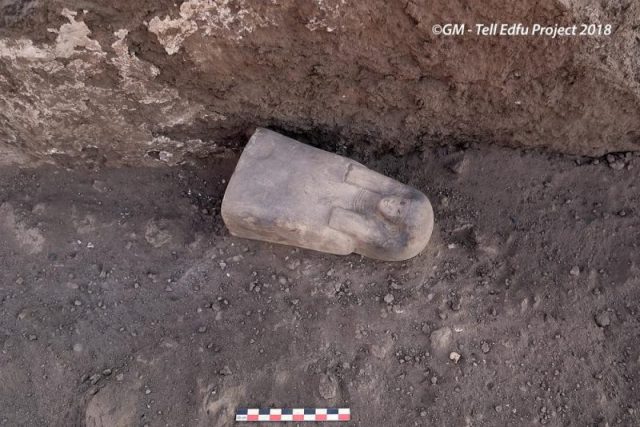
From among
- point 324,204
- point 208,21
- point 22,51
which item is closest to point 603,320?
point 324,204

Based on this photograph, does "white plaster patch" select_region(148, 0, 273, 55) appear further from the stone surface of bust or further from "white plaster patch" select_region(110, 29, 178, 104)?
the stone surface of bust

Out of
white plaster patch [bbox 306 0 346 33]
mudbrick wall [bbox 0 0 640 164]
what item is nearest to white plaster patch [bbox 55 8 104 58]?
mudbrick wall [bbox 0 0 640 164]

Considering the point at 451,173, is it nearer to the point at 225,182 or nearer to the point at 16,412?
the point at 225,182

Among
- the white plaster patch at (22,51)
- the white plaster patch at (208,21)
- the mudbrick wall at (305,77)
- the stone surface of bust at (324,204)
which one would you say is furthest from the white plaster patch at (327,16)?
the white plaster patch at (22,51)

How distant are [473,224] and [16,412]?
2.80 m

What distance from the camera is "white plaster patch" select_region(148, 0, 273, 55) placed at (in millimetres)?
2641

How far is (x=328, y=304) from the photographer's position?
128 inches

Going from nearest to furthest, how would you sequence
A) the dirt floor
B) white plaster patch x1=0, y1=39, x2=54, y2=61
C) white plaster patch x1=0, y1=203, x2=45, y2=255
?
white plaster patch x1=0, y1=39, x2=54, y2=61 → the dirt floor → white plaster patch x1=0, y1=203, x2=45, y2=255

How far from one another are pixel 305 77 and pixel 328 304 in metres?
1.31

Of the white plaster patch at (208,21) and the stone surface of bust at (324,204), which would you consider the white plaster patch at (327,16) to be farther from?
the stone surface of bust at (324,204)

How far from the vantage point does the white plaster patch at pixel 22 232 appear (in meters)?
3.40

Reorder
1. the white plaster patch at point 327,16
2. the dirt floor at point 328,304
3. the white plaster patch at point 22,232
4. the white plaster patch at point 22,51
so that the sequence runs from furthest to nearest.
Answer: the white plaster patch at point 22,232 < the dirt floor at point 328,304 < the white plaster patch at point 22,51 < the white plaster patch at point 327,16

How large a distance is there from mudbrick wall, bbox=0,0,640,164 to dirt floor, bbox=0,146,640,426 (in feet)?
0.77

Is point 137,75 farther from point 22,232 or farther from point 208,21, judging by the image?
point 22,232
